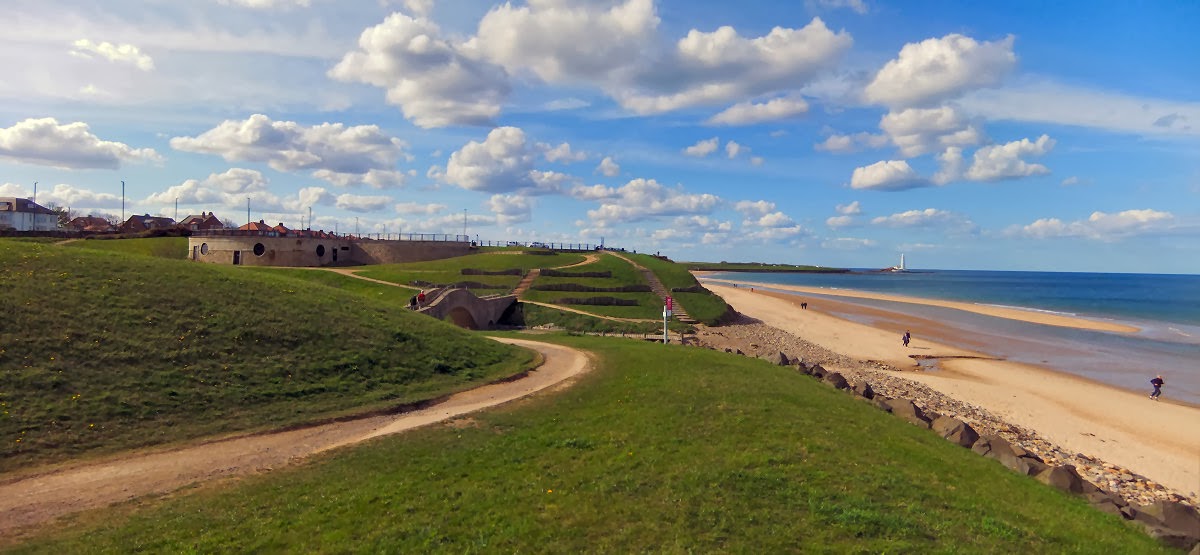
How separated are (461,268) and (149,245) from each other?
130 ft

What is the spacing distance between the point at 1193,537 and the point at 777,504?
1165 centimetres

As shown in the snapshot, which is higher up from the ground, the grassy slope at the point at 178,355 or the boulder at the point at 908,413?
the grassy slope at the point at 178,355

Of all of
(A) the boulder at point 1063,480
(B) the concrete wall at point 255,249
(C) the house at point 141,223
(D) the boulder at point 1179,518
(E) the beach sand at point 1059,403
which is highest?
(C) the house at point 141,223

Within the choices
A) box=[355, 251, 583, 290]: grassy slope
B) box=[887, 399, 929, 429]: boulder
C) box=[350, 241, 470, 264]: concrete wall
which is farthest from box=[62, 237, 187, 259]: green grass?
box=[887, 399, 929, 429]: boulder

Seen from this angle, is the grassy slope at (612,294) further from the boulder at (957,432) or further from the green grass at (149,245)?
the green grass at (149,245)

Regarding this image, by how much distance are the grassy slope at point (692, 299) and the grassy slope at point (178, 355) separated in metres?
38.5

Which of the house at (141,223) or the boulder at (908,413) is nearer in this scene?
the boulder at (908,413)

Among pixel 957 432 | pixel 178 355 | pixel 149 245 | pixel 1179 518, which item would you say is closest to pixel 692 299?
pixel 957 432

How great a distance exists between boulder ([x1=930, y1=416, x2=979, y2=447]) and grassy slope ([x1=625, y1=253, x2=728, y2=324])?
39606 millimetres

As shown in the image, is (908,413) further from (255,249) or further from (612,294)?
(255,249)

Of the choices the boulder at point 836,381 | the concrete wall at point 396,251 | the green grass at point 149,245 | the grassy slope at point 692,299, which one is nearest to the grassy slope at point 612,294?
the grassy slope at point 692,299

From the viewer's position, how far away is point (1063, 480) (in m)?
18.7

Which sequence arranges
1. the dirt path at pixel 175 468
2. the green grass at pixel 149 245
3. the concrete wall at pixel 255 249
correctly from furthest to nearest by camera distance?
the green grass at pixel 149 245 → the concrete wall at pixel 255 249 → the dirt path at pixel 175 468

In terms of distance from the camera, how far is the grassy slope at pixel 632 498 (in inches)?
452
